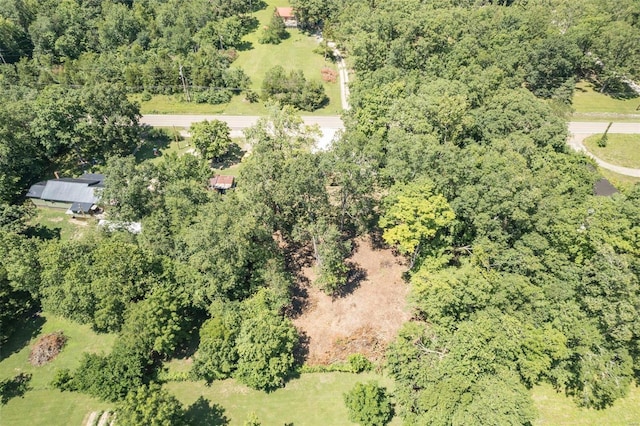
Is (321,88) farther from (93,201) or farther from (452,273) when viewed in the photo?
(452,273)

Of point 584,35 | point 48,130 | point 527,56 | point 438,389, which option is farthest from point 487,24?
point 48,130

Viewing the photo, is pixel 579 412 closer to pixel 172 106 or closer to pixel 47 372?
pixel 47 372

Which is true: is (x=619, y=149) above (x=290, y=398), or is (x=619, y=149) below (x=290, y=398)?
above

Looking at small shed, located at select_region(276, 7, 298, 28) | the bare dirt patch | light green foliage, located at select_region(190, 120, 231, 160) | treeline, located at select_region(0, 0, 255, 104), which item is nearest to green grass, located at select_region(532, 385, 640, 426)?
the bare dirt patch

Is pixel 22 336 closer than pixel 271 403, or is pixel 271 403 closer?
pixel 271 403

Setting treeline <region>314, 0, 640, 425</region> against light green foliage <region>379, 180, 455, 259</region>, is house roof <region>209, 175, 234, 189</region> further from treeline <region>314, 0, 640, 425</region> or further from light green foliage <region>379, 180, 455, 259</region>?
light green foliage <region>379, 180, 455, 259</region>

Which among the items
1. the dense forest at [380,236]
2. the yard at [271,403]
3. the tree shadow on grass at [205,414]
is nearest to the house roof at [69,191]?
the dense forest at [380,236]

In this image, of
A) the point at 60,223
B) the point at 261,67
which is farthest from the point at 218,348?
the point at 261,67
